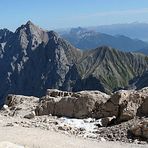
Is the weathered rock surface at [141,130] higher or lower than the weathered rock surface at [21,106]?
higher

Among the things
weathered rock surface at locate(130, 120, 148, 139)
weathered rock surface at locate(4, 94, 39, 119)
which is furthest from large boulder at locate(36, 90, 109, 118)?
weathered rock surface at locate(130, 120, 148, 139)

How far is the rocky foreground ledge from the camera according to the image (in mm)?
29459

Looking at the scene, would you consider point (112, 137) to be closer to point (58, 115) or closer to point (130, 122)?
point (130, 122)

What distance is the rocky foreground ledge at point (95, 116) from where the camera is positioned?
29.5 metres

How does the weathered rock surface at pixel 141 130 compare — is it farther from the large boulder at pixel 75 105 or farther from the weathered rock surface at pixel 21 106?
the weathered rock surface at pixel 21 106

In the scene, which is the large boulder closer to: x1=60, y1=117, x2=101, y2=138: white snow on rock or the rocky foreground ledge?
the rocky foreground ledge

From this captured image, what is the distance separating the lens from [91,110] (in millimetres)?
35375

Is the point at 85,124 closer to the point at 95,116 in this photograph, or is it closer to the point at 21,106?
the point at 95,116

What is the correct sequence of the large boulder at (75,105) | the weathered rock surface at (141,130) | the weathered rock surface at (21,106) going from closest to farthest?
the weathered rock surface at (141,130) → the large boulder at (75,105) → the weathered rock surface at (21,106)

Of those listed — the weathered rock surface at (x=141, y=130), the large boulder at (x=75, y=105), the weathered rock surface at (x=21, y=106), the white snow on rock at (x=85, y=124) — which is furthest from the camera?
the weathered rock surface at (x=21, y=106)

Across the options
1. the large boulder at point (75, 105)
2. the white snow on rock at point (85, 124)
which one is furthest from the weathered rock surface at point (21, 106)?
the white snow on rock at point (85, 124)

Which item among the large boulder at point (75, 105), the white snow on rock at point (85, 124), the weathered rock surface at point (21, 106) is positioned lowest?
the weathered rock surface at point (21, 106)

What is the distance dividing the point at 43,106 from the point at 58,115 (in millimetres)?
2221

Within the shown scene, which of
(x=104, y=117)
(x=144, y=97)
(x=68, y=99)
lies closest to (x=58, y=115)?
(x=68, y=99)
